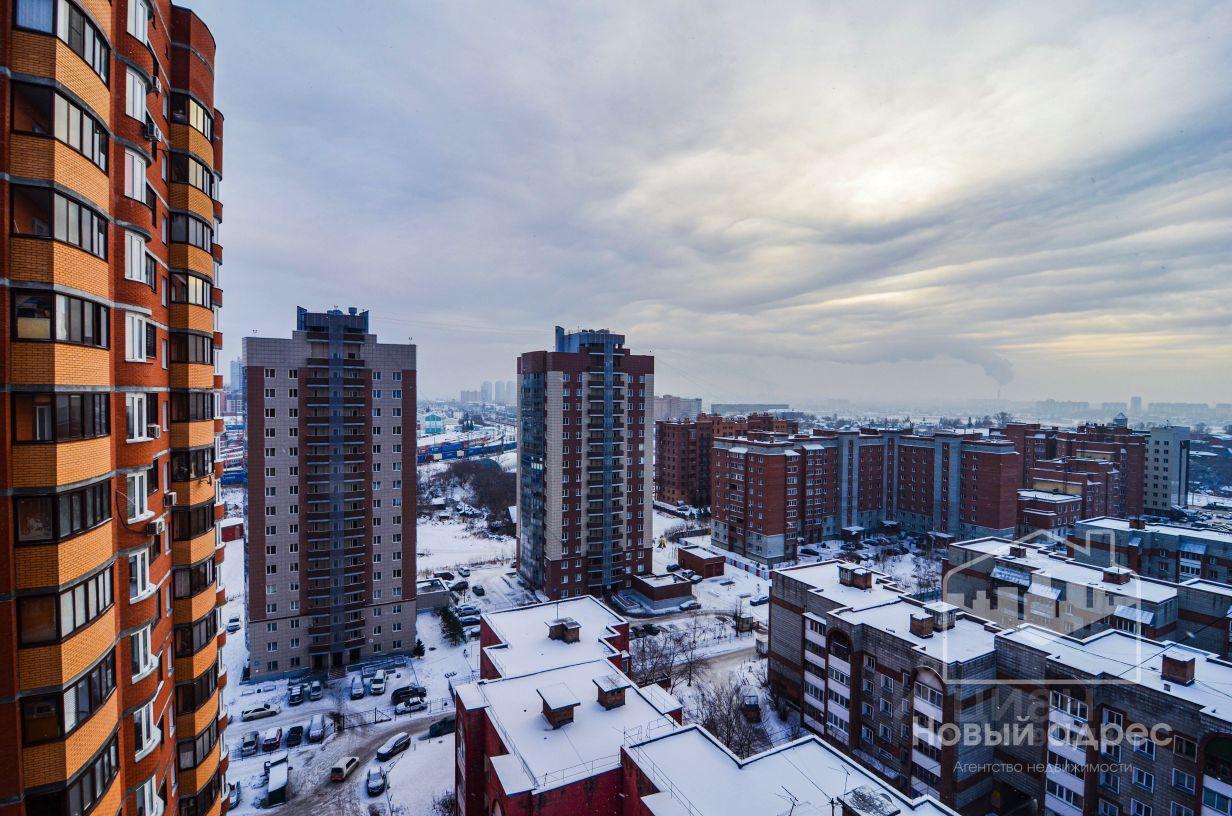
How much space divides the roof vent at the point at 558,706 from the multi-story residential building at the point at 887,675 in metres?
13.0

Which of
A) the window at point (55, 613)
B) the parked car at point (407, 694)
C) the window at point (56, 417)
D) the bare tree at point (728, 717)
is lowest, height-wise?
the parked car at point (407, 694)

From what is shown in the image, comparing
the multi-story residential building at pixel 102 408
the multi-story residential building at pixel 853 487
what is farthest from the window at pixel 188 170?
the multi-story residential building at pixel 853 487

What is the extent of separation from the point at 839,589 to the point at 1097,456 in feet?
214

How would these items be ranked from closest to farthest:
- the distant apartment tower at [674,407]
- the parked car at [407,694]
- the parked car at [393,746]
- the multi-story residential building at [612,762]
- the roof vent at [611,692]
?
1. the multi-story residential building at [612,762]
2. the roof vent at [611,692]
3. the parked car at [393,746]
4. the parked car at [407,694]
5. the distant apartment tower at [674,407]

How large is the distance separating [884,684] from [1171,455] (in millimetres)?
78090

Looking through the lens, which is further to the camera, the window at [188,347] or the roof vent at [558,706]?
the roof vent at [558,706]

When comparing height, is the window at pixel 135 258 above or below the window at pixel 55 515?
above

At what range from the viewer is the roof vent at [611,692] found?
60.6ft

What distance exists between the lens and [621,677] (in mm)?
19594

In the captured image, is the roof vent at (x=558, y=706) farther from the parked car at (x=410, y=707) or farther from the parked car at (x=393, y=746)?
the parked car at (x=410, y=707)

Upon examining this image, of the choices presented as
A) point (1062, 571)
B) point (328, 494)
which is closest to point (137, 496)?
point (328, 494)

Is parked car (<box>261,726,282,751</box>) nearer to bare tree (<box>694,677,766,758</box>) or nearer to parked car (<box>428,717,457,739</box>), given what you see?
parked car (<box>428,717,457,739</box>)

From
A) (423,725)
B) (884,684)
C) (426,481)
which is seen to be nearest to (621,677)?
(884,684)

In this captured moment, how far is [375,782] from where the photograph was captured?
74.5 feet
